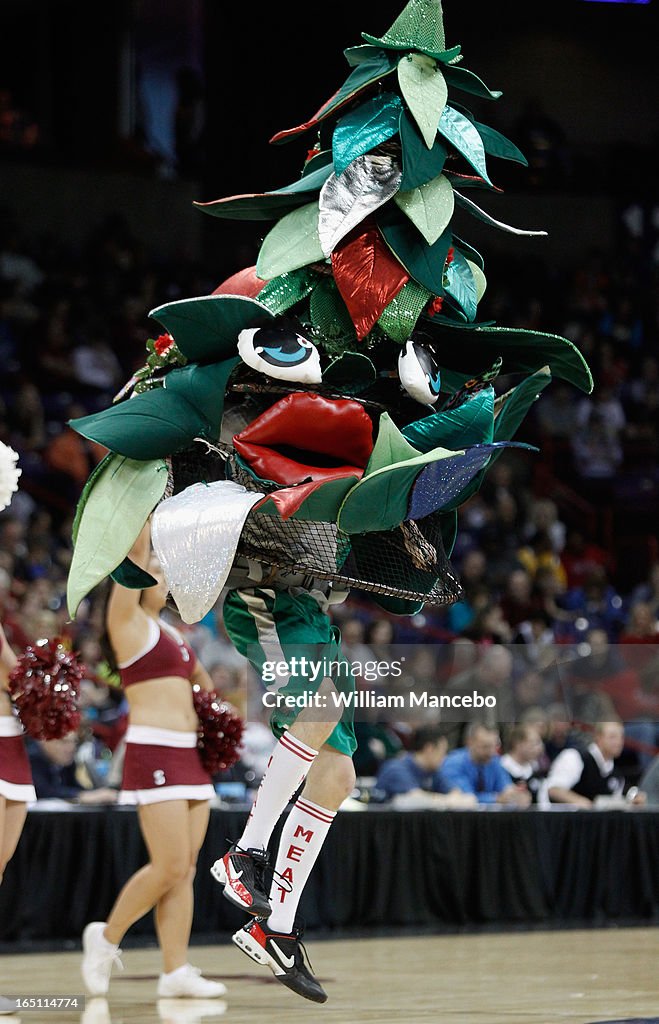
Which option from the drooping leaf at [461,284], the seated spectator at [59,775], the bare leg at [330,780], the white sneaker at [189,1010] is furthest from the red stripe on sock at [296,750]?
the seated spectator at [59,775]

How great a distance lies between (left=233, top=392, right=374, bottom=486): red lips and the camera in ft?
11.5

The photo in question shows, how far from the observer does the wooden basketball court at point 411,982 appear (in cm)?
482

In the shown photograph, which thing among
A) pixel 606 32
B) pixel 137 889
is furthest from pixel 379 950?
pixel 606 32

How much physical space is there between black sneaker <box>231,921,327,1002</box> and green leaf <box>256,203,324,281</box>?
1.53m

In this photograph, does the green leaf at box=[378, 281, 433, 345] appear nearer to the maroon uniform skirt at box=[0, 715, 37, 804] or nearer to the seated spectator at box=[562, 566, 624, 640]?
the maroon uniform skirt at box=[0, 715, 37, 804]

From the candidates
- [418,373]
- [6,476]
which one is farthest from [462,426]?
[6,476]

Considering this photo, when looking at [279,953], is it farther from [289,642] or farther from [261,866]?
[289,642]

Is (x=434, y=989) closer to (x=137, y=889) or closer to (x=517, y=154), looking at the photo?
(x=137, y=889)

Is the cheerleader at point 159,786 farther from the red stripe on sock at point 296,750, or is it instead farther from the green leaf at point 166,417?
the green leaf at point 166,417

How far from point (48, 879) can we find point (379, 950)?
151 cm

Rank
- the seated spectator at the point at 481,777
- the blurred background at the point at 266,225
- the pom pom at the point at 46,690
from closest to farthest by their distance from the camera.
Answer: the pom pom at the point at 46,690 < the seated spectator at the point at 481,777 < the blurred background at the point at 266,225

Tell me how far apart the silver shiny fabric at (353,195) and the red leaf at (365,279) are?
44mm

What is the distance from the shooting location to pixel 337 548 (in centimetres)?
360

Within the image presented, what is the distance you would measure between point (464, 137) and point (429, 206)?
18cm
